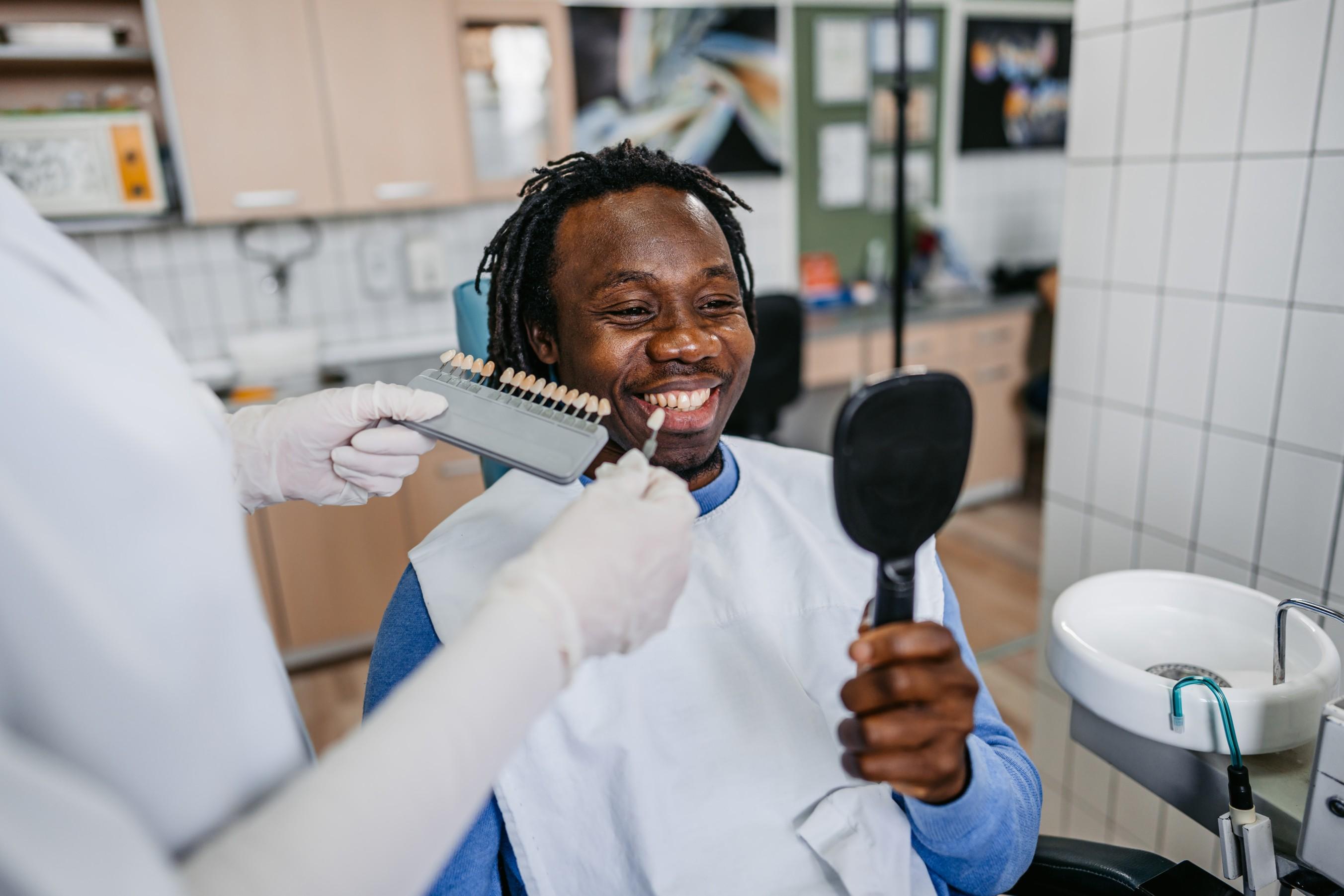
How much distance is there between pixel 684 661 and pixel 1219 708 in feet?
2.00

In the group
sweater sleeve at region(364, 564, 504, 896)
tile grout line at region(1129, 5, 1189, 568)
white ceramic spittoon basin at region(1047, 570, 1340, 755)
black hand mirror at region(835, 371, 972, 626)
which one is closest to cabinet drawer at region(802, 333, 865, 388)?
tile grout line at region(1129, 5, 1189, 568)

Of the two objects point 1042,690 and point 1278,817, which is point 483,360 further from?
point 1042,690

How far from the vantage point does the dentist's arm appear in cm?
46

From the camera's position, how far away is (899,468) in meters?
0.67

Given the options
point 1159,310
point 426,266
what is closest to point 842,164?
point 426,266

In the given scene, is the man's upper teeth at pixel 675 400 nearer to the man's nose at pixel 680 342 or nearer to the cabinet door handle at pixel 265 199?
the man's nose at pixel 680 342

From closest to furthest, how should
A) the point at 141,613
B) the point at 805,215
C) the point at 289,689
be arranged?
the point at 141,613 < the point at 289,689 < the point at 805,215

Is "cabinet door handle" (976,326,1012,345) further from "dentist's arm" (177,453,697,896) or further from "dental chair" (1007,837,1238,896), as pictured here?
"dentist's arm" (177,453,697,896)

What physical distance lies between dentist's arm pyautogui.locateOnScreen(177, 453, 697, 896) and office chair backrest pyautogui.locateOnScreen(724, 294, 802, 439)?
5.86ft

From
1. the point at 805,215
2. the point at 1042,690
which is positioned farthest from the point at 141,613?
the point at 805,215

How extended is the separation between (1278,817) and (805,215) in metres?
3.19

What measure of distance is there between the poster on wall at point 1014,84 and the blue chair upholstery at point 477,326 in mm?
3521

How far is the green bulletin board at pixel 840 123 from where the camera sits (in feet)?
12.0

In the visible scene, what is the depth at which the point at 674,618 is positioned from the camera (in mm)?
1018
